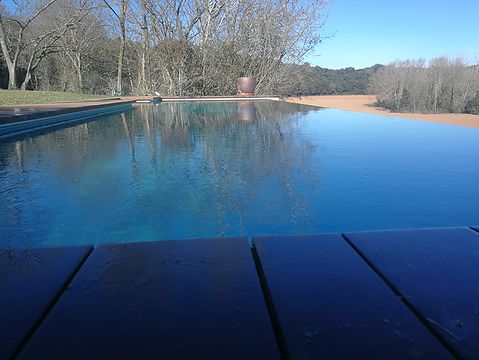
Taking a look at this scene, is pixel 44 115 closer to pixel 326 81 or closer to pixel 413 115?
pixel 413 115

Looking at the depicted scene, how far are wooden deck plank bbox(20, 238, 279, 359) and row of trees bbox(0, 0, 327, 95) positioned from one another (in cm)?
1243

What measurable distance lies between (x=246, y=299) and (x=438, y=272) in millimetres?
469

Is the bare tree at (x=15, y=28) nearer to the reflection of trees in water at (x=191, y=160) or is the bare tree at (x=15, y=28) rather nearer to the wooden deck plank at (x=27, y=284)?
the reflection of trees in water at (x=191, y=160)

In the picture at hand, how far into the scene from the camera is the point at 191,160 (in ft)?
11.0

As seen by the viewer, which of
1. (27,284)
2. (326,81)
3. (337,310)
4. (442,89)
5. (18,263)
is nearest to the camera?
(337,310)

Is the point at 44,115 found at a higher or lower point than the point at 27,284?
higher

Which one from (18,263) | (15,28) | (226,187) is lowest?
(226,187)

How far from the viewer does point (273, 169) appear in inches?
115

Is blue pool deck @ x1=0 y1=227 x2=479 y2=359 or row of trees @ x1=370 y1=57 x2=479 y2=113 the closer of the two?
blue pool deck @ x1=0 y1=227 x2=479 y2=359

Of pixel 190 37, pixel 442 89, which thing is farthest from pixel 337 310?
pixel 442 89

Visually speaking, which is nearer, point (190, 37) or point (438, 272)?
point (438, 272)

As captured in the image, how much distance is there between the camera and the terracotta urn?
12.1 meters

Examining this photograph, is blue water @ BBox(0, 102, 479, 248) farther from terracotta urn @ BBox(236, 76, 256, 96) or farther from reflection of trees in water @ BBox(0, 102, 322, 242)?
terracotta urn @ BBox(236, 76, 256, 96)

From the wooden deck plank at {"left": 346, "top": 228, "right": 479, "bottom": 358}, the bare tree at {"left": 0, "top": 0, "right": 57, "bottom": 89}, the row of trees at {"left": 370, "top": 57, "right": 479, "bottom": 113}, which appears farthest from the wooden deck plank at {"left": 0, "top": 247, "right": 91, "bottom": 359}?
the bare tree at {"left": 0, "top": 0, "right": 57, "bottom": 89}
